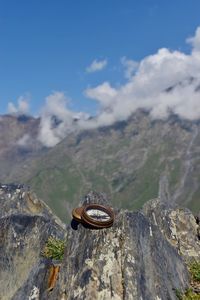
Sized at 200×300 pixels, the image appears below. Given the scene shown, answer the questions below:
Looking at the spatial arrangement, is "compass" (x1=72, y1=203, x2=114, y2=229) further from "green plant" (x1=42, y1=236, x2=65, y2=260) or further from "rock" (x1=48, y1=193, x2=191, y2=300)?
"green plant" (x1=42, y1=236, x2=65, y2=260)

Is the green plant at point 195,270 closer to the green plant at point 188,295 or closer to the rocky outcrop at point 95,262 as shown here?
the rocky outcrop at point 95,262

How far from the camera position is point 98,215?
83.8ft

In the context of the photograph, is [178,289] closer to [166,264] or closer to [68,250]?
[166,264]

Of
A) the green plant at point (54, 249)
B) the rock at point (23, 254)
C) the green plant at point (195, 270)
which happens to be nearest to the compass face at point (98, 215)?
the green plant at point (54, 249)

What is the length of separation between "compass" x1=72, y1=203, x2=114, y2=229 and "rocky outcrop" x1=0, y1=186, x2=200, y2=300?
1.40 feet

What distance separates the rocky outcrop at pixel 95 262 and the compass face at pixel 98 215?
0.65m

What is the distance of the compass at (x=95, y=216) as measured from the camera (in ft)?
79.7

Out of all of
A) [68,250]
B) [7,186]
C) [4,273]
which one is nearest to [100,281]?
[68,250]

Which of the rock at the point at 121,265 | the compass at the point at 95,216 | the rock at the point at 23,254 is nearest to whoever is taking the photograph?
the rock at the point at 121,265

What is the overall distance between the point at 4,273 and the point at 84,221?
711 centimetres

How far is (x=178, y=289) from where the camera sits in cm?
2372

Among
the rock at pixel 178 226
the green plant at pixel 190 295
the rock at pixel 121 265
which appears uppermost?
the rock at pixel 178 226

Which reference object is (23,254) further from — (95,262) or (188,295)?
(188,295)

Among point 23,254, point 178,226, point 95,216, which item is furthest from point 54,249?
point 178,226
